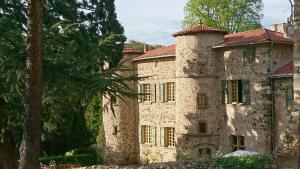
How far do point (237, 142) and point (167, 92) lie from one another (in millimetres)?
6026

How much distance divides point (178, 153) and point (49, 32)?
14878 millimetres

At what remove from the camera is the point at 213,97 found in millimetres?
26688

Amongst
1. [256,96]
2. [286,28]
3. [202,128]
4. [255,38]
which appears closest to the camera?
[256,96]

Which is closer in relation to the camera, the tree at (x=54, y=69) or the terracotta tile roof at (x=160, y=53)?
the tree at (x=54, y=69)

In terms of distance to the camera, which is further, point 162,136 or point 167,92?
point 162,136

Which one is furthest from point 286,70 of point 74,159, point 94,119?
point 94,119

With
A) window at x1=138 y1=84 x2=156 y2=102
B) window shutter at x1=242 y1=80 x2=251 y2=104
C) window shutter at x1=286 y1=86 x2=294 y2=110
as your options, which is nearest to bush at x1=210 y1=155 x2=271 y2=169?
window shutter at x1=286 y1=86 x2=294 y2=110

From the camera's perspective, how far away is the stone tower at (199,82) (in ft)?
86.8

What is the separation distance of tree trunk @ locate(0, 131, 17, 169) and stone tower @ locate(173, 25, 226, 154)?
1150 centimetres

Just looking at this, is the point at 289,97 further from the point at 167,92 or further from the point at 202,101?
the point at 167,92

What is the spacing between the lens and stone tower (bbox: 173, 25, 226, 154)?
26.5 m

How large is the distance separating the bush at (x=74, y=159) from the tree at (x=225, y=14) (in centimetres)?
1605

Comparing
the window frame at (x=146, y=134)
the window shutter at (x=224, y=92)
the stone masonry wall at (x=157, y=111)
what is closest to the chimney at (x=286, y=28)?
the window shutter at (x=224, y=92)

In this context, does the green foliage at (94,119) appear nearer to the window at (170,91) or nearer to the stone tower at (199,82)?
the window at (170,91)
